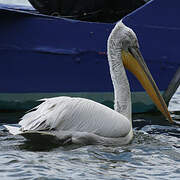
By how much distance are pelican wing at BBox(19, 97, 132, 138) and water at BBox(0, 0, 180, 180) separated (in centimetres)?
17

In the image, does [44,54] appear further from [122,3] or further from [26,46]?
[122,3]

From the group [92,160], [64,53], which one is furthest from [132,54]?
[92,160]

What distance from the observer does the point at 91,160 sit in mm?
4730

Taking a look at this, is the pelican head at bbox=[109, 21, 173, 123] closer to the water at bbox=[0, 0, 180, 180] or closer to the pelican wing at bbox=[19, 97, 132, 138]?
the water at bbox=[0, 0, 180, 180]

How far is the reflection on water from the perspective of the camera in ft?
14.2

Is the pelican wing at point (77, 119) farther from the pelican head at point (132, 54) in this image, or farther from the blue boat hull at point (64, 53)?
the blue boat hull at point (64, 53)

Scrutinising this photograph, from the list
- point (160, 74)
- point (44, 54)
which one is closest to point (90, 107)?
point (44, 54)

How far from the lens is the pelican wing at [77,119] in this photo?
5.17 m

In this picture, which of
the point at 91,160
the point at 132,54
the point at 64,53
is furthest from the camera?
the point at 64,53

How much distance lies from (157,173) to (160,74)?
2.94 meters

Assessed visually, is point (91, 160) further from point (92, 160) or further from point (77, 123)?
point (77, 123)

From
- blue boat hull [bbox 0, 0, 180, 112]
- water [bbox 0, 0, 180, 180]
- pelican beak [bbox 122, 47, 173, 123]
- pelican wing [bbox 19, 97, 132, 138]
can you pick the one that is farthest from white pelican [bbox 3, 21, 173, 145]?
blue boat hull [bbox 0, 0, 180, 112]

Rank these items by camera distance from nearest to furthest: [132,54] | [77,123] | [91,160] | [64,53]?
[91,160] → [77,123] → [132,54] → [64,53]

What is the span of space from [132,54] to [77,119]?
45.6 inches
